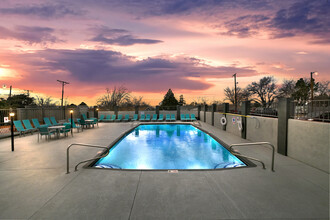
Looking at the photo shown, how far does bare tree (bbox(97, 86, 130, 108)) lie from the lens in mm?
40062

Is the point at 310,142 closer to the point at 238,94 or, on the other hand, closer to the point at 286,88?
the point at 286,88

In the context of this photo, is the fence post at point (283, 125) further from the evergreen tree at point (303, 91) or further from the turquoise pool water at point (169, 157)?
the evergreen tree at point (303, 91)

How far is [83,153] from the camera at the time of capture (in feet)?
18.6

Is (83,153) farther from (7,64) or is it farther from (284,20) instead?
(7,64)


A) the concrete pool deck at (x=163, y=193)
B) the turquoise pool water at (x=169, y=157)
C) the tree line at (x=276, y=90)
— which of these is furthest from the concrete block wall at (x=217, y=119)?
the tree line at (x=276, y=90)

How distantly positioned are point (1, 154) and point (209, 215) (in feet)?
24.0

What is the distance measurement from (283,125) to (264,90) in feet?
126

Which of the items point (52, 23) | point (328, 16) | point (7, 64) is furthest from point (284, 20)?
point (7, 64)

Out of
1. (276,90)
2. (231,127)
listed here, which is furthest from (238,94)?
(231,127)

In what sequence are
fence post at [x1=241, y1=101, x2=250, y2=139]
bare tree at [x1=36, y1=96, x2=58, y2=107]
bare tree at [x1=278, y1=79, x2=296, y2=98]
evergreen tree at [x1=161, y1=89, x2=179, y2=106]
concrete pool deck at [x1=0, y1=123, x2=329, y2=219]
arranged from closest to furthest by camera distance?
1. concrete pool deck at [x1=0, y1=123, x2=329, y2=219]
2. fence post at [x1=241, y1=101, x2=250, y2=139]
3. bare tree at [x1=278, y1=79, x2=296, y2=98]
4. bare tree at [x1=36, y1=96, x2=58, y2=107]
5. evergreen tree at [x1=161, y1=89, x2=179, y2=106]

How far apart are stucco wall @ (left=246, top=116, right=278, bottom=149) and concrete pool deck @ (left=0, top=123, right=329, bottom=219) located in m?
2.23

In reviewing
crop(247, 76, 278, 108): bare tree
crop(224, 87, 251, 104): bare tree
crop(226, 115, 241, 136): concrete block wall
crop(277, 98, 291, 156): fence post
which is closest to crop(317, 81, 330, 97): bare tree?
crop(247, 76, 278, 108): bare tree

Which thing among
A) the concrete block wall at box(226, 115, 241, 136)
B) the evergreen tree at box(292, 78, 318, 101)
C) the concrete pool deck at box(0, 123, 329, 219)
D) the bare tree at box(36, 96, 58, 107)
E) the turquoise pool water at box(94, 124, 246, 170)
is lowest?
the turquoise pool water at box(94, 124, 246, 170)

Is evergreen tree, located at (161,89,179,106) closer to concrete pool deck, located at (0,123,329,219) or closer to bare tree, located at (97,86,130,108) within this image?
bare tree, located at (97,86,130,108)
